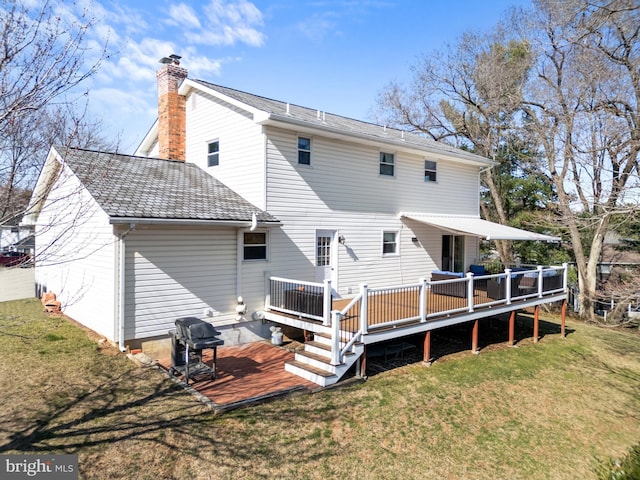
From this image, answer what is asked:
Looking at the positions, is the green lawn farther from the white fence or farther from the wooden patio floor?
the white fence

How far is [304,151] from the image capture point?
12578mm

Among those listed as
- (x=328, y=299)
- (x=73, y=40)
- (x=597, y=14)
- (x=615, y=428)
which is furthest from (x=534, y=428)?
(x=597, y=14)

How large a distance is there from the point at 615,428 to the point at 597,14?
A: 1495 centimetres

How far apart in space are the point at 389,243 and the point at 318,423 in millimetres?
8881

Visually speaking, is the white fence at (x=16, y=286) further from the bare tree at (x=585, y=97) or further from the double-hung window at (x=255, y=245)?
the bare tree at (x=585, y=97)

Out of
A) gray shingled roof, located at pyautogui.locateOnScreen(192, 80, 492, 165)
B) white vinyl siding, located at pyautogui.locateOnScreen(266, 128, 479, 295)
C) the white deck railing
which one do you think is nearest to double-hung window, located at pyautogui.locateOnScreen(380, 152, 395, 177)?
white vinyl siding, located at pyautogui.locateOnScreen(266, 128, 479, 295)

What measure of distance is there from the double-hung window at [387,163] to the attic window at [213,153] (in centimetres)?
578

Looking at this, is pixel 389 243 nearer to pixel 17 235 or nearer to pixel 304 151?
pixel 304 151

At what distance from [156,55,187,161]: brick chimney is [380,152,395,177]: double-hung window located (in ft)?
24.2

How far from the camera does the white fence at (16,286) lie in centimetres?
1786

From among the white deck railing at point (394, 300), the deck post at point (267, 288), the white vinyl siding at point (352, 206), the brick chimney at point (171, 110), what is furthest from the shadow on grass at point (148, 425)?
the brick chimney at point (171, 110)

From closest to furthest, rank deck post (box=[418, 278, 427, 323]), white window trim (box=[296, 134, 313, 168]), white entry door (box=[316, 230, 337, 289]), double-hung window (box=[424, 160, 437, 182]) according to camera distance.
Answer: deck post (box=[418, 278, 427, 323]), white window trim (box=[296, 134, 313, 168]), white entry door (box=[316, 230, 337, 289]), double-hung window (box=[424, 160, 437, 182])

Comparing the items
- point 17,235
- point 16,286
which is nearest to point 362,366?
point 17,235

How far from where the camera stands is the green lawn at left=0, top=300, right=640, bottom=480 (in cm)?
599
